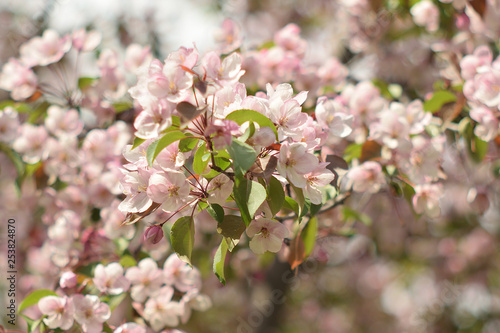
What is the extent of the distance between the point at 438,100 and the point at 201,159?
999 millimetres

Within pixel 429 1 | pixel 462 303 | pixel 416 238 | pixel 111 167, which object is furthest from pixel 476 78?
pixel 462 303

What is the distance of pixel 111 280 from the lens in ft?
4.05

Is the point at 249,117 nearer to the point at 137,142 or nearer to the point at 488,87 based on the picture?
the point at 137,142

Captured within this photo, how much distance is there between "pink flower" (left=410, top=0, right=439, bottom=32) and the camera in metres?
1.78

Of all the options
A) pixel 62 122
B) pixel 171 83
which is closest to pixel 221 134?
pixel 171 83

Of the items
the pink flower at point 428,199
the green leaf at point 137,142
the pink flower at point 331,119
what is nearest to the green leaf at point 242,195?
the green leaf at point 137,142

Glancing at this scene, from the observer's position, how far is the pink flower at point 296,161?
841 millimetres

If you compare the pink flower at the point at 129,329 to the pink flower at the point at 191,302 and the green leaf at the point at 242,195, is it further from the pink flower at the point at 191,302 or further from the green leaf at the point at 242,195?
the green leaf at the point at 242,195

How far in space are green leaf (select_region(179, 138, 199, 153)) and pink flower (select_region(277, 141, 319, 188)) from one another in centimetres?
17

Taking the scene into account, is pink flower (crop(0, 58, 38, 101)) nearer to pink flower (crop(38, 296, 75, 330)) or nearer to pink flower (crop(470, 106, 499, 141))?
pink flower (crop(38, 296, 75, 330))

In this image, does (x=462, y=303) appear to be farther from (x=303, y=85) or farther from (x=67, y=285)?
(x=67, y=285)

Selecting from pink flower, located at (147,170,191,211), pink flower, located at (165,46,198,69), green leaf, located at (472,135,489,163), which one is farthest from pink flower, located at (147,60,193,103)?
green leaf, located at (472,135,489,163)

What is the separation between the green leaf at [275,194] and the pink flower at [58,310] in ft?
2.24

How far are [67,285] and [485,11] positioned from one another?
1.69m
